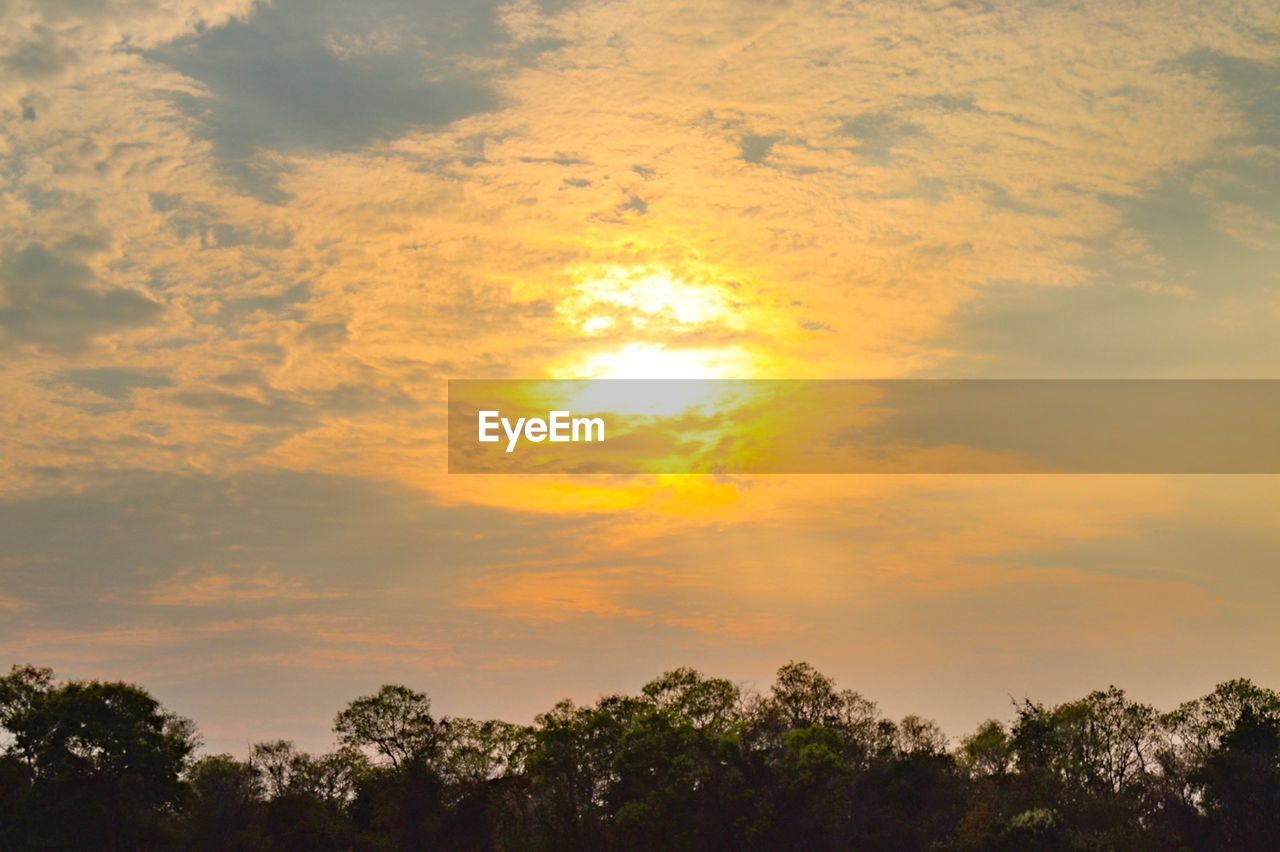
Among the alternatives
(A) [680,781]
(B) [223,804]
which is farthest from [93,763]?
(A) [680,781]

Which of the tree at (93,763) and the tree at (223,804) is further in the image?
the tree at (223,804)

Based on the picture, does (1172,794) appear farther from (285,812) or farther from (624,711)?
(285,812)

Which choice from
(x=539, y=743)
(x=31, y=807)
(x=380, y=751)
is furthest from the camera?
(x=380, y=751)

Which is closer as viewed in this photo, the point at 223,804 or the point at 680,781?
the point at 680,781

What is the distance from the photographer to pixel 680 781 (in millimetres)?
103188

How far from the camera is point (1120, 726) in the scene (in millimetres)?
115500

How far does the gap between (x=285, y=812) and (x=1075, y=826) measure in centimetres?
6373

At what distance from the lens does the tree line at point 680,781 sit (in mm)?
100500

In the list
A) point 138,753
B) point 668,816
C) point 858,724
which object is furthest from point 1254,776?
point 138,753

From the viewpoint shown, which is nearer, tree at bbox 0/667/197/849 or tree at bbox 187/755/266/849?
tree at bbox 0/667/197/849

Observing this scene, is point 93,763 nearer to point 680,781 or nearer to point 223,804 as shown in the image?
point 223,804

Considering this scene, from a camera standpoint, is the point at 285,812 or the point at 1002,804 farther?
the point at 285,812

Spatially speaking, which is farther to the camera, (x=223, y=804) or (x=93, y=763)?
(x=223, y=804)

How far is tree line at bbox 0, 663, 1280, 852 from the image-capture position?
330 feet
